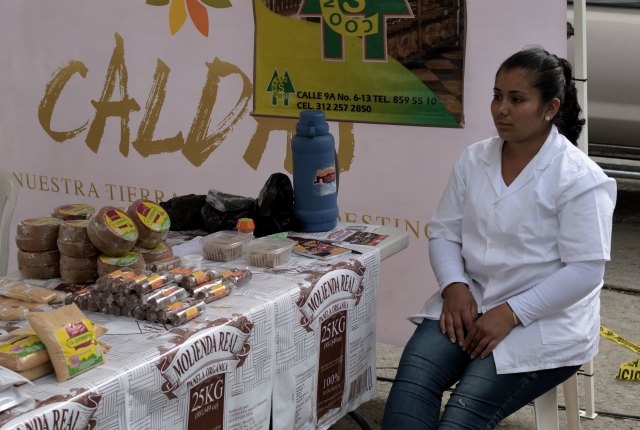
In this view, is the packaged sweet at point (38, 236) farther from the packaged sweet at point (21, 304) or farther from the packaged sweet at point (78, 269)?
the packaged sweet at point (21, 304)

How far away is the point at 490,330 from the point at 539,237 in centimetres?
30

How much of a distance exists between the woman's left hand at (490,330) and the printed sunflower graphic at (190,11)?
70.1 inches

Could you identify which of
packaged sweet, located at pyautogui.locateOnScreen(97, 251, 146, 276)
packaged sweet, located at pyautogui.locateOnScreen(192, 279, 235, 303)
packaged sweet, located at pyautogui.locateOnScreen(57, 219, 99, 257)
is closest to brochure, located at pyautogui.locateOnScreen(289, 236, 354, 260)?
packaged sweet, located at pyautogui.locateOnScreen(192, 279, 235, 303)

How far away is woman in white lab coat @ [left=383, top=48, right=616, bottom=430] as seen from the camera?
248 cm

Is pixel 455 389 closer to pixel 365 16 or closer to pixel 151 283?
pixel 151 283

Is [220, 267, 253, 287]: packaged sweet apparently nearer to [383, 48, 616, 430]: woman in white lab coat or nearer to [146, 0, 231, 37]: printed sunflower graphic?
[383, 48, 616, 430]: woman in white lab coat

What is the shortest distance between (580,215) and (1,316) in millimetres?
1544

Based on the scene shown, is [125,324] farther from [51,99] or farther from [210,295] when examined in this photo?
Answer: [51,99]

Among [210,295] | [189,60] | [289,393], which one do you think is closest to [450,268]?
[289,393]

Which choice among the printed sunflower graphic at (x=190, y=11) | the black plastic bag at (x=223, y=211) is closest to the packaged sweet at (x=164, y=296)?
the black plastic bag at (x=223, y=211)

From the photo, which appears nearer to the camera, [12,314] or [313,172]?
[12,314]

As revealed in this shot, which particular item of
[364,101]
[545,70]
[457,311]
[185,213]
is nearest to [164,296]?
[185,213]

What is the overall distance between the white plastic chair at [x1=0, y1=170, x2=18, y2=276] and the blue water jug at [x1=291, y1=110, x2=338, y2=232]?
3.46ft

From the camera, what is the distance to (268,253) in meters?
2.58
